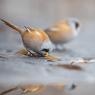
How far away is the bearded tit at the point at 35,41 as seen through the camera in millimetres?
1028

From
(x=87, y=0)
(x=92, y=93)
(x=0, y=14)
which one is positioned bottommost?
(x=92, y=93)

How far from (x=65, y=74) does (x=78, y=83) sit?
0.28ft

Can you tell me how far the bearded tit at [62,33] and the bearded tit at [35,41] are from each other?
12cm

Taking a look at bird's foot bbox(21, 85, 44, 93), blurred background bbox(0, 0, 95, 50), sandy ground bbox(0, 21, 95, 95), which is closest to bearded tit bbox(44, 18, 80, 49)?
sandy ground bbox(0, 21, 95, 95)

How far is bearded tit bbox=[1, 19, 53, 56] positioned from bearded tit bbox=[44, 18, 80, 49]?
0.39 feet

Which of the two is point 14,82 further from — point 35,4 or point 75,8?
point 35,4

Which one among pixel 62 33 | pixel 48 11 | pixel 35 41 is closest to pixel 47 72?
pixel 35 41

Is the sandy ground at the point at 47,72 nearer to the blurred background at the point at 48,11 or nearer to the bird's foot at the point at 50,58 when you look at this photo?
the bird's foot at the point at 50,58

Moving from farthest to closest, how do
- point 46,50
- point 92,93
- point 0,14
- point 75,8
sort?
point 75,8 → point 0,14 → point 46,50 → point 92,93

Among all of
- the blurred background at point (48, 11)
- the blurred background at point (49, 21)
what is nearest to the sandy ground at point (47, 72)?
the blurred background at point (49, 21)

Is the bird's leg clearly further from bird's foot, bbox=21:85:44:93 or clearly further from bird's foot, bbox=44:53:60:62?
bird's foot, bbox=21:85:44:93

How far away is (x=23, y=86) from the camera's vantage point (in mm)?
781

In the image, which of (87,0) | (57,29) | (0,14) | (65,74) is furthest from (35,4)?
(65,74)

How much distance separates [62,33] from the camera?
119cm
